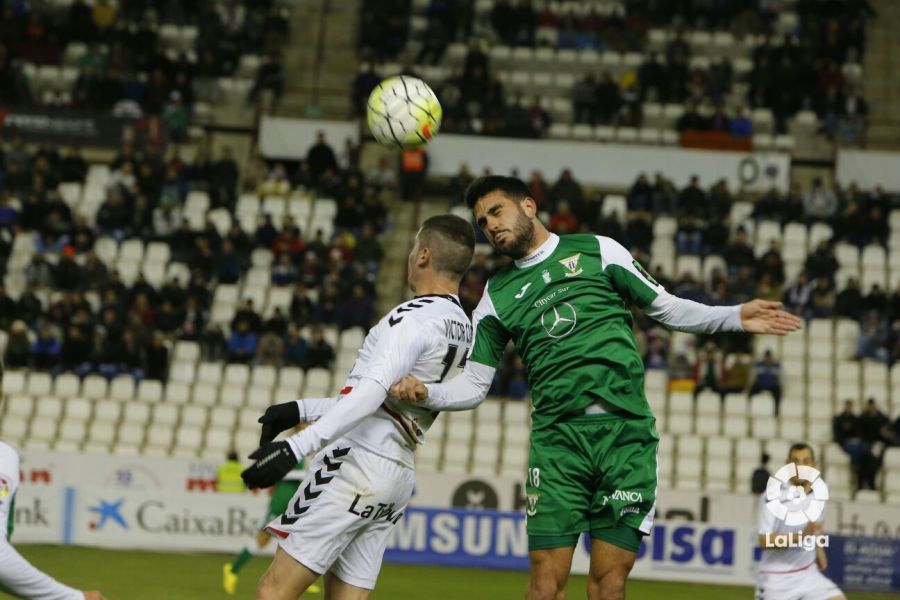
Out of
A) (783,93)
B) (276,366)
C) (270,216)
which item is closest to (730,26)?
(783,93)

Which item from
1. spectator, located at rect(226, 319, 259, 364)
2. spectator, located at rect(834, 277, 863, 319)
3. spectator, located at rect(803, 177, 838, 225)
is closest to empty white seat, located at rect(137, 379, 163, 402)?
spectator, located at rect(226, 319, 259, 364)

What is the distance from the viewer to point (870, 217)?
2177cm

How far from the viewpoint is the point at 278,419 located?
575 cm

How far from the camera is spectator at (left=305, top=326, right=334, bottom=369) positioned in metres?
19.6

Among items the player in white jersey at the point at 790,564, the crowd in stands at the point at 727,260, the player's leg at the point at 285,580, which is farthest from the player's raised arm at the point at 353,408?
the crowd in stands at the point at 727,260

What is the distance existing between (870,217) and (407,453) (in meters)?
17.4

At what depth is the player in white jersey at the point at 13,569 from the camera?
567 centimetres

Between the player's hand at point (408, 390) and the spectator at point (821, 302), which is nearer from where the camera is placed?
the player's hand at point (408, 390)

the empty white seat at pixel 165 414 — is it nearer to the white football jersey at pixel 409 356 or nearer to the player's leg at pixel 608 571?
the white football jersey at pixel 409 356

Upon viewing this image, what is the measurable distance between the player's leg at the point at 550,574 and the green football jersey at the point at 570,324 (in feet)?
1.89

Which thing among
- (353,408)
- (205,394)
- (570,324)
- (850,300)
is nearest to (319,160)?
(205,394)

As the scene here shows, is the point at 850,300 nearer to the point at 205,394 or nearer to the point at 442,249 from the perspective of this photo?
the point at 205,394

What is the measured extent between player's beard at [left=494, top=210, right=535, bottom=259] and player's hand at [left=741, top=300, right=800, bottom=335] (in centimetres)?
101

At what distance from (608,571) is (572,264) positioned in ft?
4.53
